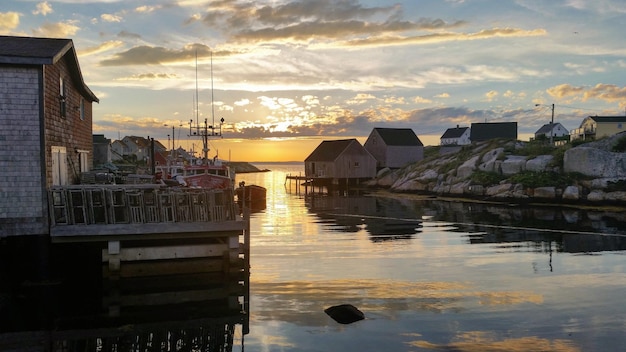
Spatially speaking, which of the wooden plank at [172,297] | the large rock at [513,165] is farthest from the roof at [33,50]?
the large rock at [513,165]

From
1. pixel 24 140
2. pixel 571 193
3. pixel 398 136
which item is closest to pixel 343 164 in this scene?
pixel 398 136

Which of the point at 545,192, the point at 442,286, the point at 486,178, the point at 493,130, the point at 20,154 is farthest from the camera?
the point at 493,130

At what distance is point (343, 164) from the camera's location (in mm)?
78875

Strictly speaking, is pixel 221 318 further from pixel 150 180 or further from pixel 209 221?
pixel 150 180

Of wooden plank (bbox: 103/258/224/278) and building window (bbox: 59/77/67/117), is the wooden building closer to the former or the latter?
building window (bbox: 59/77/67/117)

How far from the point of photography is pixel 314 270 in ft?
67.3

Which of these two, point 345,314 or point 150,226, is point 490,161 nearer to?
point 150,226

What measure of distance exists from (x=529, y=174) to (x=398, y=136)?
36.5 meters

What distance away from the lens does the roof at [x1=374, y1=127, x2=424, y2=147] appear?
86.4 m

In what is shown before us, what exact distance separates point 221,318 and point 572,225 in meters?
28.3

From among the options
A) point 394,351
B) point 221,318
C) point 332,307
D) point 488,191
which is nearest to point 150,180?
point 221,318

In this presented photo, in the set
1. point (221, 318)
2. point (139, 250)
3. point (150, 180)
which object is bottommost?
point (221, 318)

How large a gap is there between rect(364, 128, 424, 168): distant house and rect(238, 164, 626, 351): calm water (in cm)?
5003

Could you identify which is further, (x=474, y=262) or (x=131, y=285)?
(x=474, y=262)
